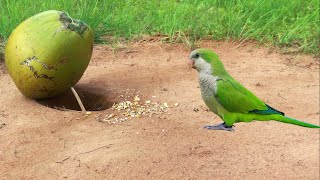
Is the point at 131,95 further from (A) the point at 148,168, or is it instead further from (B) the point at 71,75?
(A) the point at 148,168

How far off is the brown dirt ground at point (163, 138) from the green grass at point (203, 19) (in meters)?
0.91

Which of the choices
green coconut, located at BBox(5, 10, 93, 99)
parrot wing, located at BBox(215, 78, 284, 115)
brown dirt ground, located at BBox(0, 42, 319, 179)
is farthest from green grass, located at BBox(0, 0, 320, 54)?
parrot wing, located at BBox(215, 78, 284, 115)

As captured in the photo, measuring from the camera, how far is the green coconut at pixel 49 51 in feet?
Result: 10.4

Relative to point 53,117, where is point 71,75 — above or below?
above

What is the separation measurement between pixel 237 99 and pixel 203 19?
15.0ft

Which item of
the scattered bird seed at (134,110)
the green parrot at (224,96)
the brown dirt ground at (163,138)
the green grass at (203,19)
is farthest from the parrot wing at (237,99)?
the green grass at (203,19)

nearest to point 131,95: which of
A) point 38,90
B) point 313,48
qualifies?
point 38,90

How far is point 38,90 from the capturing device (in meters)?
3.54

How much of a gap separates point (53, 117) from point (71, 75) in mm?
349

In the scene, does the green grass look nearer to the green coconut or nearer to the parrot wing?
the green coconut

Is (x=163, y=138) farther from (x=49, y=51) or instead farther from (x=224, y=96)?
(x=224, y=96)

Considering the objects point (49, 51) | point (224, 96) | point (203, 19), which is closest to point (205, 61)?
point (224, 96)

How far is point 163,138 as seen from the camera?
9.44 feet

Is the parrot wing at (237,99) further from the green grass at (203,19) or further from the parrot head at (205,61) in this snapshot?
the green grass at (203,19)
